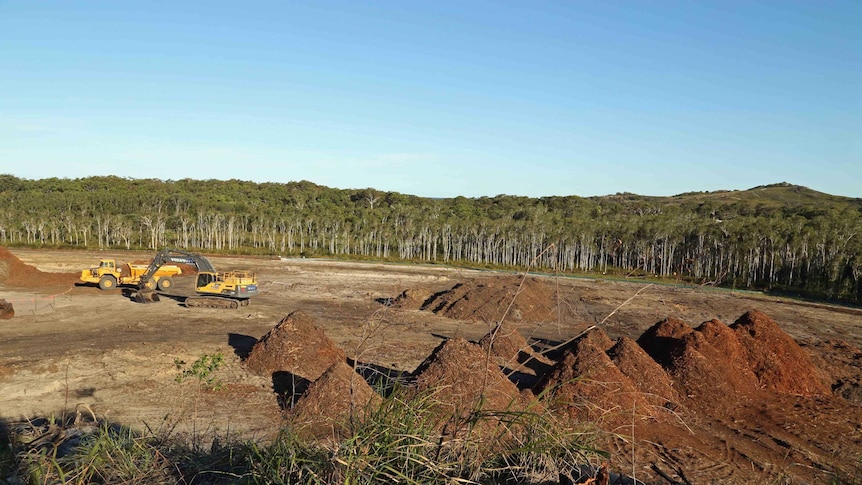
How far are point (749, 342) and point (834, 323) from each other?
2321cm

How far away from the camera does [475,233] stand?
8319 cm

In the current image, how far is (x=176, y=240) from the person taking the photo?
298ft

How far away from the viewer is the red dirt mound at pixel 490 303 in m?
30.8

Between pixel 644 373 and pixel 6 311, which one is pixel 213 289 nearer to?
pixel 6 311

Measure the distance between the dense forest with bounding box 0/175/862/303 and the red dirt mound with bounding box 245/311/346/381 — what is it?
20.0m

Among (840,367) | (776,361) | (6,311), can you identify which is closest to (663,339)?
(776,361)

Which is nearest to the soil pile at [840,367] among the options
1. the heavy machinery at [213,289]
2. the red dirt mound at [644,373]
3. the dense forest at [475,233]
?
the red dirt mound at [644,373]

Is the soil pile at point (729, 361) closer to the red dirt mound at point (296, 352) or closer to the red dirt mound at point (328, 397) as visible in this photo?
the red dirt mound at point (328, 397)

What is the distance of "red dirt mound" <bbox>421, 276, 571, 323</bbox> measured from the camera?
101ft

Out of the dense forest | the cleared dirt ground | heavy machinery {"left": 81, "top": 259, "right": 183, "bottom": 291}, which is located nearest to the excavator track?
the cleared dirt ground

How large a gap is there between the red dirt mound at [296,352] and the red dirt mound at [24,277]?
2615cm

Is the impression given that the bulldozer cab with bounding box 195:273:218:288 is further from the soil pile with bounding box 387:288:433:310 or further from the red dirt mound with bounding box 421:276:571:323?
the red dirt mound with bounding box 421:276:571:323

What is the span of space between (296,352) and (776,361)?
52.4ft

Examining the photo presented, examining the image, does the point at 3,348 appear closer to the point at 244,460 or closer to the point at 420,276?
the point at 244,460
